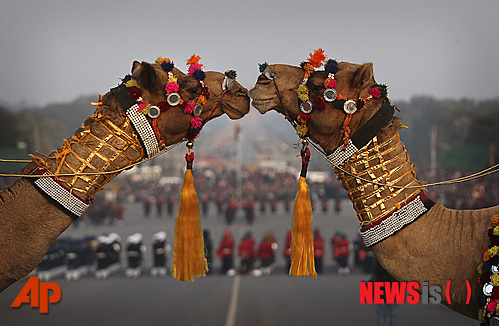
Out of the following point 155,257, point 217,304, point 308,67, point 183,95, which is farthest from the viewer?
point 155,257

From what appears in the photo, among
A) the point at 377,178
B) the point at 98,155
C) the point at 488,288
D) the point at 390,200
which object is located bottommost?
the point at 488,288

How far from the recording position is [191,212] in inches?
140

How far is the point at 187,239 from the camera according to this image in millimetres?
3537

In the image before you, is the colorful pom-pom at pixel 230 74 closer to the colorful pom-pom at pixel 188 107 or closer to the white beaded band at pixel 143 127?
the colorful pom-pom at pixel 188 107

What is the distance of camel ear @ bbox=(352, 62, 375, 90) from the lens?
10.4 feet

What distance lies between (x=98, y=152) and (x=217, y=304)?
348 inches

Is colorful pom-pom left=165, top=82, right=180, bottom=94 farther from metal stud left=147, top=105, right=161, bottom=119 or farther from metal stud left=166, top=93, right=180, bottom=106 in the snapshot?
metal stud left=147, top=105, right=161, bottom=119

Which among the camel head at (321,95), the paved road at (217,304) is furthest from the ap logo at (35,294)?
the paved road at (217,304)

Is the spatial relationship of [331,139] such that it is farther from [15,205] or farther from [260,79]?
[15,205]

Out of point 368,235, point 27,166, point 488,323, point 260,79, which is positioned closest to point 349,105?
point 260,79

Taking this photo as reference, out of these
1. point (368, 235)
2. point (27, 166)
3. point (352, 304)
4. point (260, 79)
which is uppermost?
point (260, 79)

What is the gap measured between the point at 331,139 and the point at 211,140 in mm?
73311

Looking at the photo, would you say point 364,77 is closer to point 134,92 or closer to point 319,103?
point 319,103

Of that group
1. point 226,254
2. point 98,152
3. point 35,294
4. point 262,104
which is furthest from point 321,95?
point 226,254
